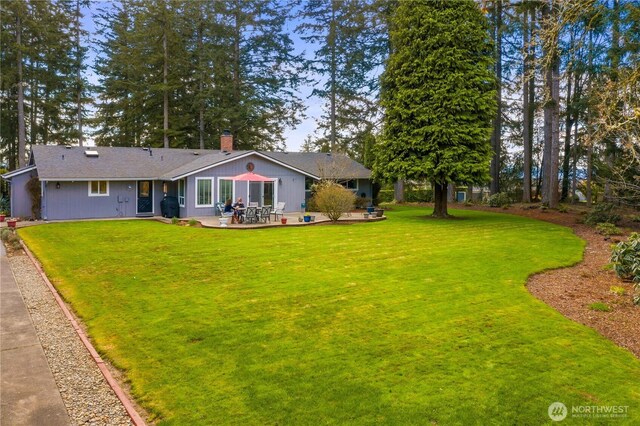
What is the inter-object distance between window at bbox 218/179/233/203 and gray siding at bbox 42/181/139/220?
473 cm

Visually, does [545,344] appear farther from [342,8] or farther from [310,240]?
[342,8]

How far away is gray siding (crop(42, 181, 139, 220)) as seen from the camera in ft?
69.7

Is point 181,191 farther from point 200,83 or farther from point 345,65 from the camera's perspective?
point 345,65

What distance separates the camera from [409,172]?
2119 cm

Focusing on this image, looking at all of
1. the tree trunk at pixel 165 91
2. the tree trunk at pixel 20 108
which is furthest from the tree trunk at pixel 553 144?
the tree trunk at pixel 20 108

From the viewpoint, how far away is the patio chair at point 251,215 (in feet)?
64.3

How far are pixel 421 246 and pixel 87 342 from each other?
32.4 ft

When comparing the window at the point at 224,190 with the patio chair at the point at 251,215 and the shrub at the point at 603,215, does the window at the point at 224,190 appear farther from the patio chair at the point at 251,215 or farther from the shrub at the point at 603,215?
the shrub at the point at 603,215

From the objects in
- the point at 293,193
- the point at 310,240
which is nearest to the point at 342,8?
the point at 293,193

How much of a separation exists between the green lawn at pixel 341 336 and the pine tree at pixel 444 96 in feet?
29.5

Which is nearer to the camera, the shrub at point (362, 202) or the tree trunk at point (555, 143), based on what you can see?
the tree trunk at point (555, 143)

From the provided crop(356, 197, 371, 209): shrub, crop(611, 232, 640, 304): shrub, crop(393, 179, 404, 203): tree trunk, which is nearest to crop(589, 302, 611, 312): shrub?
crop(611, 232, 640, 304): shrub

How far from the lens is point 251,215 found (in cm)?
1964

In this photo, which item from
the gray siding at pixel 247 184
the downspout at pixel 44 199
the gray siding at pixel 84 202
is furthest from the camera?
the gray siding at pixel 247 184
